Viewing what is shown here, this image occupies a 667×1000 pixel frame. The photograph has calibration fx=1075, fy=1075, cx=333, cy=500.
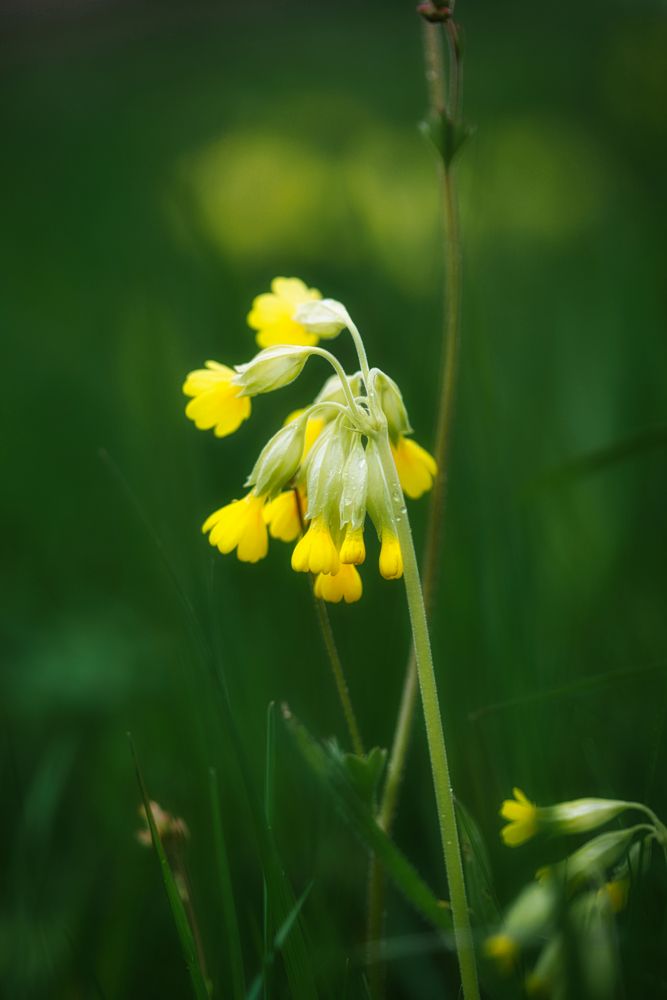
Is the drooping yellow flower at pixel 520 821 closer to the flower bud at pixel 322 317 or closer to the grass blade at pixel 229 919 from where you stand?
the grass blade at pixel 229 919

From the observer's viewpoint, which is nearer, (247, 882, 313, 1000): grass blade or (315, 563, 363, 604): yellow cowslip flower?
(247, 882, 313, 1000): grass blade

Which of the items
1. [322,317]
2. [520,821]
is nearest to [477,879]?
[520,821]

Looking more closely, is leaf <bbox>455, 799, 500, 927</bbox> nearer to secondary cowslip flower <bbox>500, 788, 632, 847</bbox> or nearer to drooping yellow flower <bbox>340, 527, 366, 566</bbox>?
secondary cowslip flower <bbox>500, 788, 632, 847</bbox>

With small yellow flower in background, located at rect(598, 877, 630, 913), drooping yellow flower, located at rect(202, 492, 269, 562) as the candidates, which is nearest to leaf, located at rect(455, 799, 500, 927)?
small yellow flower in background, located at rect(598, 877, 630, 913)

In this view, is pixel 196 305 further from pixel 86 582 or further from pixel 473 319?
pixel 473 319

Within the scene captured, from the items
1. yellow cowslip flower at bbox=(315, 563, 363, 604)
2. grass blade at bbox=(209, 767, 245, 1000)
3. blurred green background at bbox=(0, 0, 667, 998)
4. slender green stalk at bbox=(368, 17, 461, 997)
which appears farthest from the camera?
blurred green background at bbox=(0, 0, 667, 998)

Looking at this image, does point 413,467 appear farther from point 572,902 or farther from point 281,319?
point 572,902
